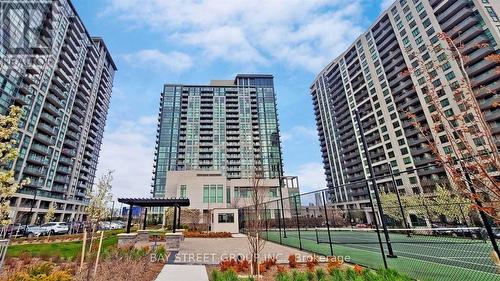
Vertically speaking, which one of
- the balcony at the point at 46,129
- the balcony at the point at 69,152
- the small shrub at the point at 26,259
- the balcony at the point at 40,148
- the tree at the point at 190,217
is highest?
the balcony at the point at 46,129

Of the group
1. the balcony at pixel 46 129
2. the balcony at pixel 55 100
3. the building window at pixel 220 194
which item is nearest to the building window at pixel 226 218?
the building window at pixel 220 194

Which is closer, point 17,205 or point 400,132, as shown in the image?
point 17,205

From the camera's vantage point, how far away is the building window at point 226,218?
34859mm

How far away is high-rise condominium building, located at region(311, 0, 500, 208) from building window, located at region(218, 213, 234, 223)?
20.2 metres

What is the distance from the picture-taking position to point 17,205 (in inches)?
1818

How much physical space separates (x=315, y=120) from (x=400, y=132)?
53138 mm

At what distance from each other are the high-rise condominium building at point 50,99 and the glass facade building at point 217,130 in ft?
85.9

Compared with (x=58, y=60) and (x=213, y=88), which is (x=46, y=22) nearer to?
(x=58, y=60)

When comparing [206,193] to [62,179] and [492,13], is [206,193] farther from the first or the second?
[492,13]

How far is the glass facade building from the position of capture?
92.9 metres

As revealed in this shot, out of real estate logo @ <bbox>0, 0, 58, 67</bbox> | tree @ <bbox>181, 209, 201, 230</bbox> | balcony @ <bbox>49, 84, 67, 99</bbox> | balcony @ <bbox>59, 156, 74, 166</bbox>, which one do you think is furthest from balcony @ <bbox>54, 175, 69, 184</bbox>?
tree @ <bbox>181, 209, 201, 230</bbox>

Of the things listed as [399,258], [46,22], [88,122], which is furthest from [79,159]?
[399,258]

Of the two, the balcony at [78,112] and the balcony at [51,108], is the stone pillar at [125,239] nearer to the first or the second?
the balcony at [51,108]

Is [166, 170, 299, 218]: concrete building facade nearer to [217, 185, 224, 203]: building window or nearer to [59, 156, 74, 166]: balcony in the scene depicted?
[217, 185, 224, 203]: building window
